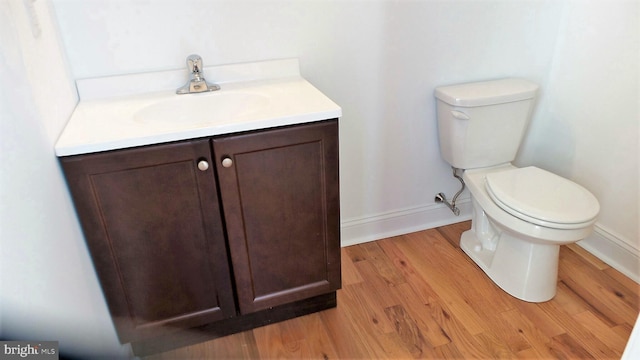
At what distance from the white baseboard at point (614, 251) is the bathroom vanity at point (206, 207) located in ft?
4.19

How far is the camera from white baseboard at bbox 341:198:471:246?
218 centimetres

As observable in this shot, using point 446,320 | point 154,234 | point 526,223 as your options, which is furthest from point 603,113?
point 154,234

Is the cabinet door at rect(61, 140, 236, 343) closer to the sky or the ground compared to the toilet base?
closer to the sky

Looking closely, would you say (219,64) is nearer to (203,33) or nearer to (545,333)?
(203,33)

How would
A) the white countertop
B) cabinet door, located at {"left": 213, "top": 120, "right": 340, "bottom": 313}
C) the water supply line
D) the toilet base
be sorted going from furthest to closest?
the water supply line
the toilet base
cabinet door, located at {"left": 213, "top": 120, "right": 340, "bottom": 313}
the white countertop

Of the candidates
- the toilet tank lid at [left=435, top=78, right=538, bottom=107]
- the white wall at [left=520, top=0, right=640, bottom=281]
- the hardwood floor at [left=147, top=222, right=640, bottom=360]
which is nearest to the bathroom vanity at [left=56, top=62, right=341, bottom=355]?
the hardwood floor at [left=147, top=222, right=640, bottom=360]

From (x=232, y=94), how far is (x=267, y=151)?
0.36 metres

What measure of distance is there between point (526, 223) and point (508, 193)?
145mm

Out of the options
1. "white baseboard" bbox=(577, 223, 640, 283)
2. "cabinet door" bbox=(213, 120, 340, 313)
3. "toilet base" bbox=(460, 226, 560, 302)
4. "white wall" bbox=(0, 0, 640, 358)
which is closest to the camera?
"cabinet door" bbox=(213, 120, 340, 313)

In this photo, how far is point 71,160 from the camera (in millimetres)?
1188

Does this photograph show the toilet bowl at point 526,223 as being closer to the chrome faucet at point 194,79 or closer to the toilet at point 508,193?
the toilet at point 508,193

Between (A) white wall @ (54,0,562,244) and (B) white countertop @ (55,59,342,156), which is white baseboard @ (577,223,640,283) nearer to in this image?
(A) white wall @ (54,0,562,244)

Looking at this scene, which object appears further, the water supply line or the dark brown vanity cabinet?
the water supply line

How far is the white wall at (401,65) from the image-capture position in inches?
59.7
